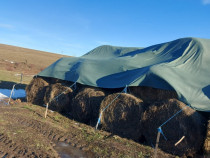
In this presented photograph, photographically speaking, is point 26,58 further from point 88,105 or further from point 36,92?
point 88,105

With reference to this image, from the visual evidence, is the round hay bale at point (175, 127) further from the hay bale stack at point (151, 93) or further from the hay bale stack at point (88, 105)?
the hay bale stack at point (88, 105)

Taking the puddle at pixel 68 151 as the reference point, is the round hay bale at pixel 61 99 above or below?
above

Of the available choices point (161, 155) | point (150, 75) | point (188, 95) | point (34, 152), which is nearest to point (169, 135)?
point (161, 155)

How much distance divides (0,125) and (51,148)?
2588 mm

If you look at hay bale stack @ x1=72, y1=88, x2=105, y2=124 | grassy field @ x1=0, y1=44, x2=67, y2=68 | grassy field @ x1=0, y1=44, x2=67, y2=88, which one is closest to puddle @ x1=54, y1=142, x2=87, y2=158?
hay bale stack @ x1=72, y1=88, x2=105, y2=124

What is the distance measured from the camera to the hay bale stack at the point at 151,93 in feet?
26.2

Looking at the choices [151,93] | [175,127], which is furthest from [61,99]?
[175,127]

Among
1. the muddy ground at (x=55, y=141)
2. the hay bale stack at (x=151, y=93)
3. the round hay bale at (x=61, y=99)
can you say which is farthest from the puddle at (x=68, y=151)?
the round hay bale at (x=61, y=99)

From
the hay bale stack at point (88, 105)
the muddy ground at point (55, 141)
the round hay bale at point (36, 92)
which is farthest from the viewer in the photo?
the round hay bale at point (36, 92)

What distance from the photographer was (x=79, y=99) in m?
9.54

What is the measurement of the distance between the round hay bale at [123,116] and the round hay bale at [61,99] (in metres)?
2.95

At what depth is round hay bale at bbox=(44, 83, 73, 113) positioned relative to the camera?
34.9 ft

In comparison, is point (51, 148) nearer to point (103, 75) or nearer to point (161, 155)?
point (161, 155)

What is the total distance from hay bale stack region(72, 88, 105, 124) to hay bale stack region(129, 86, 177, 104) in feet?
4.79
